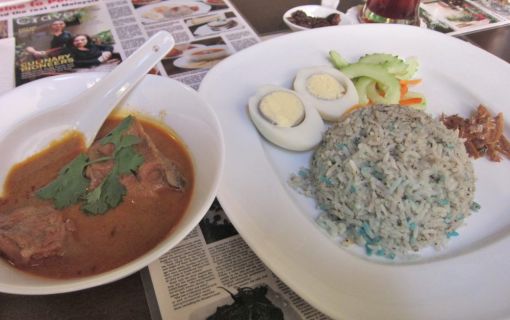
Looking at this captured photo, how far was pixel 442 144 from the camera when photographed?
126 centimetres

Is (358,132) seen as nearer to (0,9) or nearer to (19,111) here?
(19,111)

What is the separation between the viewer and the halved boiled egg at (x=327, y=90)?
5.03 ft

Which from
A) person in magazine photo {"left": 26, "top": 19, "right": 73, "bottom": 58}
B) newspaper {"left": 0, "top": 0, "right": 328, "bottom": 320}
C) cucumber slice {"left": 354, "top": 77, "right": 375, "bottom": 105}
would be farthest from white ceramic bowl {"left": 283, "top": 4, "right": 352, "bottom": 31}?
person in magazine photo {"left": 26, "top": 19, "right": 73, "bottom": 58}

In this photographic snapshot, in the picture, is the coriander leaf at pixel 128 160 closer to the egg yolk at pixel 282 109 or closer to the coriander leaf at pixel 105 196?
the coriander leaf at pixel 105 196

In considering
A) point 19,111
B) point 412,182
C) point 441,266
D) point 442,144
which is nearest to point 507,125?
point 442,144

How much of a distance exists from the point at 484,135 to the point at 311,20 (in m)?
1.05

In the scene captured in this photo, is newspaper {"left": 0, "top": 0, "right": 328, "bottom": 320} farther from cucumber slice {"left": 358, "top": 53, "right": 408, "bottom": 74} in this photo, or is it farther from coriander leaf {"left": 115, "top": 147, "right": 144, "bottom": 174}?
cucumber slice {"left": 358, "top": 53, "right": 408, "bottom": 74}

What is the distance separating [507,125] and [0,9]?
2567 mm

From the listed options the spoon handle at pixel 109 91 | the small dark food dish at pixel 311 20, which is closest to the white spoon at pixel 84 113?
the spoon handle at pixel 109 91

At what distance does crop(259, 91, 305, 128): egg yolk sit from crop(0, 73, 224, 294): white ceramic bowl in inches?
15.6

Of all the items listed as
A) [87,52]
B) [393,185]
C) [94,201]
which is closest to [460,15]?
[393,185]

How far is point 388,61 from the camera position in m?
1.71

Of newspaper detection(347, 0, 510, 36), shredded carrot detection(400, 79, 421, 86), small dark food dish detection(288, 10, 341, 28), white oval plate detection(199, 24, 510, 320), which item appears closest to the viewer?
white oval plate detection(199, 24, 510, 320)

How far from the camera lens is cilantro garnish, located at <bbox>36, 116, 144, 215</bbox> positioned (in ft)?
3.18
